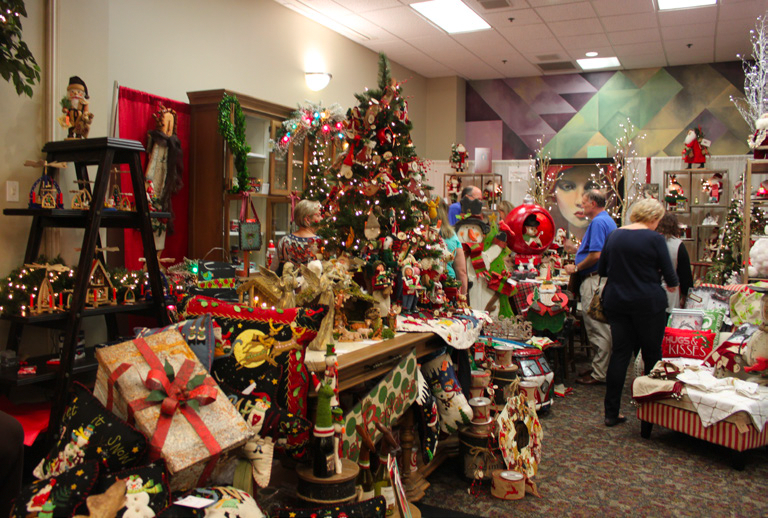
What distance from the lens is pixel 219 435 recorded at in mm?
1871

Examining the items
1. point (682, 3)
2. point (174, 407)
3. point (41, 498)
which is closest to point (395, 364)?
point (174, 407)

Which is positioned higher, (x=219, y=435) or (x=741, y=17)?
(x=741, y=17)

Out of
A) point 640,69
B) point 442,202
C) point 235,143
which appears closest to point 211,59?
point 235,143

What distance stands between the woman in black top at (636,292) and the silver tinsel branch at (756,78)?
137 inches

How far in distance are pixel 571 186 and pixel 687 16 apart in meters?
3.25

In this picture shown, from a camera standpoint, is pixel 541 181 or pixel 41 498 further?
pixel 541 181

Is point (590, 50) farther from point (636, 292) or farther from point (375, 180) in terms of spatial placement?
point (375, 180)

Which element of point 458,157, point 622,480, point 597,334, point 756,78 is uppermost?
point 756,78

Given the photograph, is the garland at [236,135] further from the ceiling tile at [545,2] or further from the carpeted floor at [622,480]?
the ceiling tile at [545,2]

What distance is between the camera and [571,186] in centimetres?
966

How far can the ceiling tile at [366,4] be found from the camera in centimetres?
647

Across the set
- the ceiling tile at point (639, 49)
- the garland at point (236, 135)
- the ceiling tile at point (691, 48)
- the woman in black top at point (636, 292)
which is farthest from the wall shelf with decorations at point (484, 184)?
the woman in black top at point (636, 292)

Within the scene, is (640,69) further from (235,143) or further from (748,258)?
(235,143)

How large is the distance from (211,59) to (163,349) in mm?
4311
